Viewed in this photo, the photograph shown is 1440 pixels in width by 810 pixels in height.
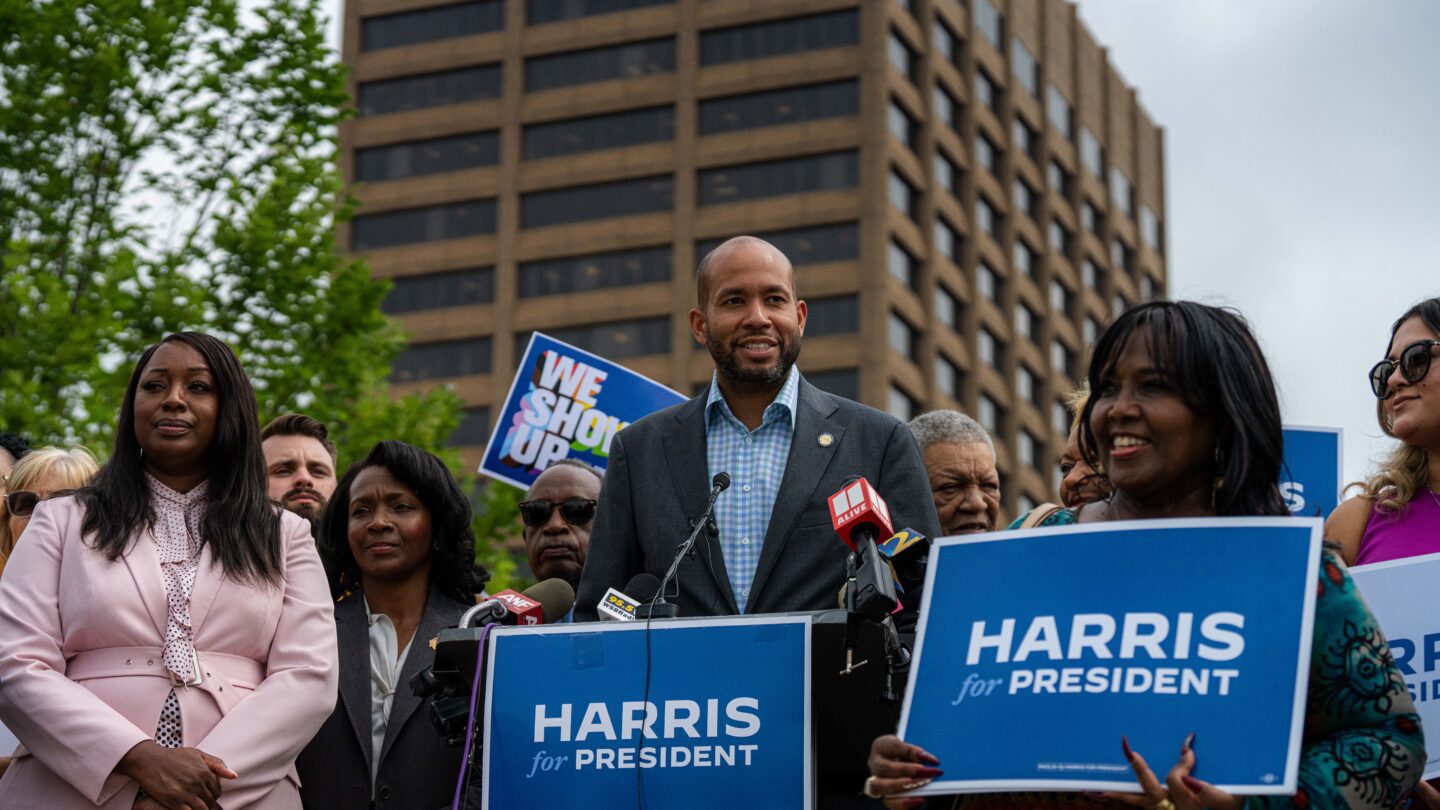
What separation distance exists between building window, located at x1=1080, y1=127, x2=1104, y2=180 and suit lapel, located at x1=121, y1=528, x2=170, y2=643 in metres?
69.2

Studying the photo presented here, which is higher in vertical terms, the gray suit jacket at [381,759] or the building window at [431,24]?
the building window at [431,24]

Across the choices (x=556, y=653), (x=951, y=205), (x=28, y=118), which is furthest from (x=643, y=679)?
(x=951, y=205)

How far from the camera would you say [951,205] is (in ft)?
202

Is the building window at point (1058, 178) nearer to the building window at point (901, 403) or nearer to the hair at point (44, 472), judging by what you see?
the building window at point (901, 403)

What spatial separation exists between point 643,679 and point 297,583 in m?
1.42

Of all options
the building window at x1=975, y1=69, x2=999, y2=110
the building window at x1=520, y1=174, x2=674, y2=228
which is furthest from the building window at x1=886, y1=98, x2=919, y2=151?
the building window at x1=520, y1=174, x2=674, y2=228

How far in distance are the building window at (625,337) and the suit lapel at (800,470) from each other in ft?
173

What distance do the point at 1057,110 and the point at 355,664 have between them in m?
67.5

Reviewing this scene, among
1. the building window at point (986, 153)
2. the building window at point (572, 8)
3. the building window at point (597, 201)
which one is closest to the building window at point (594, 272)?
the building window at point (597, 201)

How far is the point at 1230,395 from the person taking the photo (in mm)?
3539

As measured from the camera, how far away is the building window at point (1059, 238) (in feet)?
226

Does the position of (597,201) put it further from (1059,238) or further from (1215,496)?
(1215,496)

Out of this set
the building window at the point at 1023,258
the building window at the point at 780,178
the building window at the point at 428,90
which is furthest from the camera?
the building window at the point at 1023,258

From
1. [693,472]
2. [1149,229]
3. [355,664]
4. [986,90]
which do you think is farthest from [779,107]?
[693,472]
